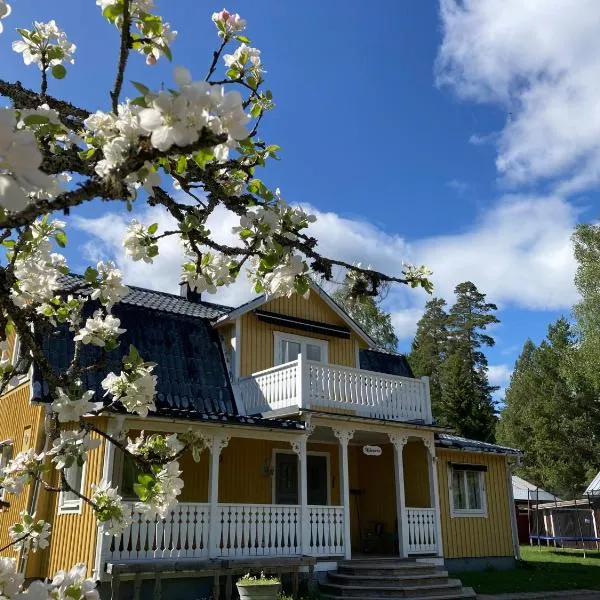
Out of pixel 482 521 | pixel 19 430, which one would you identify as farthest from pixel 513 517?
pixel 19 430

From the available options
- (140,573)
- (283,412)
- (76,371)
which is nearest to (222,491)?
(283,412)

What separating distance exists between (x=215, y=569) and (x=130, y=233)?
29.8 ft

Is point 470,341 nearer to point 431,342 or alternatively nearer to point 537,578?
point 431,342

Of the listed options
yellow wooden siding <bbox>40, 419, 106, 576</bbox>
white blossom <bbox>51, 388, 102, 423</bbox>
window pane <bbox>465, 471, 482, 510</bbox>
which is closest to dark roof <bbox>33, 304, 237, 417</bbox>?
yellow wooden siding <bbox>40, 419, 106, 576</bbox>

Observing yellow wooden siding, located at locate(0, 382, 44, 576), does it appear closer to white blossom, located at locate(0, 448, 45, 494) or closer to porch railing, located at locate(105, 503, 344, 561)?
porch railing, located at locate(105, 503, 344, 561)

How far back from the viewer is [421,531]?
46.7ft

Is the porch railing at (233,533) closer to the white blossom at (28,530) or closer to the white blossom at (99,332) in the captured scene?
the white blossom at (28,530)

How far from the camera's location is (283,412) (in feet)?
43.0

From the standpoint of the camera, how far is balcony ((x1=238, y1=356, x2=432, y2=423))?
13398mm

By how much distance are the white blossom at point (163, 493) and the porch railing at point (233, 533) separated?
7.99m

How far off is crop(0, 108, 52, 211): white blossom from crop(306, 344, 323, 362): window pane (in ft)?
47.9

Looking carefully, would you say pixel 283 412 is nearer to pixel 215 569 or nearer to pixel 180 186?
pixel 215 569

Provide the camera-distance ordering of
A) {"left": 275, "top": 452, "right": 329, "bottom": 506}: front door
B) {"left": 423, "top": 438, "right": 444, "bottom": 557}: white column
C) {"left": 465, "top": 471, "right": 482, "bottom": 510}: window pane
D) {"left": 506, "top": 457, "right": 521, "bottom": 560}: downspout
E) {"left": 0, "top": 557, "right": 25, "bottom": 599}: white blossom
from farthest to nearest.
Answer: {"left": 506, "top": 457, "right": 521, "bottom": 560}: downspout → {"left": 465, "top": 471, "right": 482, "bottom": 510}: window pane → {"left": 275, "top": 452, "right": 329, "bottom": 506}: front door → {"left": 423, "top": 438, "right": 444, "bottom": 557}: white column → {"left": 0, "top": 557, "right": 25, "bottom": 599}: white blossom

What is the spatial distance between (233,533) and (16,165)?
11.2 metres
